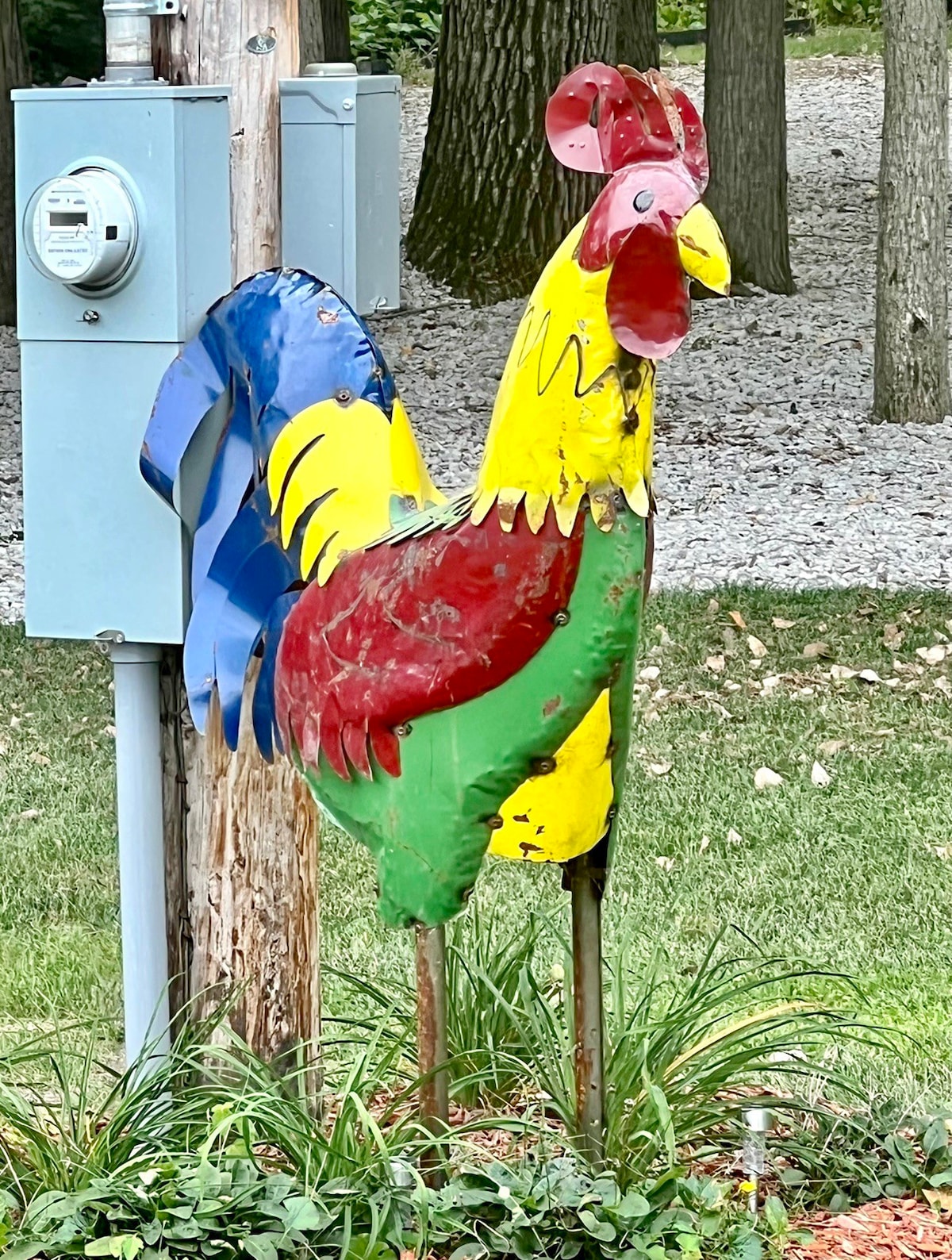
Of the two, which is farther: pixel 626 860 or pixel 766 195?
pixel 766 195

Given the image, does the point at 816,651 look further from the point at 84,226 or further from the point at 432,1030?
the point at 84,226

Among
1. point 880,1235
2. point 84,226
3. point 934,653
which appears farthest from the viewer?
point 934,653

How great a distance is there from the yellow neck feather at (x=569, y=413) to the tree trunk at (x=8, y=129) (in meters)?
11.3

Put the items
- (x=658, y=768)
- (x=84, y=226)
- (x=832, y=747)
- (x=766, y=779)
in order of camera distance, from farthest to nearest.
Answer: (x=832, y=747) → (x=658, y=768) → (x=766, y=779) → (x=84, y=226)

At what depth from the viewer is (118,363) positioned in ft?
9.79

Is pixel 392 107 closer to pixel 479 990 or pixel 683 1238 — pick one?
pixel 479 990

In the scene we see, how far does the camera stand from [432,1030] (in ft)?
9.50

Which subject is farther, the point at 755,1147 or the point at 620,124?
the point at 755,1147

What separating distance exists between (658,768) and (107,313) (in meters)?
3.30

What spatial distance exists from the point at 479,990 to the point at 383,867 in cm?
75

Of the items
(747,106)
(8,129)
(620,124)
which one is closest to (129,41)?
(620,124)

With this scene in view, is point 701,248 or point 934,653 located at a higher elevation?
point 701,248

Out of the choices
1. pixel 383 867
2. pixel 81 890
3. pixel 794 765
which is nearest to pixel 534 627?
pixel 383 867

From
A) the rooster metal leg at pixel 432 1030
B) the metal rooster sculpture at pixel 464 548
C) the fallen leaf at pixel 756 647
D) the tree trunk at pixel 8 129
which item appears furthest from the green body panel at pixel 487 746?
the tree trunk at pixel 8 129
